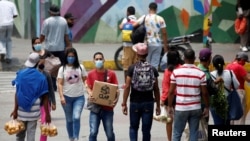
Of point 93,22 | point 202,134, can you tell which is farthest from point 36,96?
point 93,22

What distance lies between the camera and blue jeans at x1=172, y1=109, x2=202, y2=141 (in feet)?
44.8

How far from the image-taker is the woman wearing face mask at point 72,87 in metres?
15.2

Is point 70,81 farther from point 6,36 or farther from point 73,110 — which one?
point 6,36

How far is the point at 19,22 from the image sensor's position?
28578mm

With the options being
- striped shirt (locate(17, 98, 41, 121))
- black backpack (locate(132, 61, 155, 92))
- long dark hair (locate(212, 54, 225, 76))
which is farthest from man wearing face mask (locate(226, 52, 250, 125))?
striped shirt (locate(17, 98, 41, 121))

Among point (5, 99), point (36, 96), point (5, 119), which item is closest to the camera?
point (36, 96)

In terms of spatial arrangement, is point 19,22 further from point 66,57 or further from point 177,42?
point 66,57

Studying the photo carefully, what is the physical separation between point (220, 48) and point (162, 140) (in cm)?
1196

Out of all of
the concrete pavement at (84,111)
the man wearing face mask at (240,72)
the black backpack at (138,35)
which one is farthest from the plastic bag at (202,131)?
the black backpack at (138,35)

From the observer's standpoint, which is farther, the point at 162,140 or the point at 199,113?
the point at 162,140

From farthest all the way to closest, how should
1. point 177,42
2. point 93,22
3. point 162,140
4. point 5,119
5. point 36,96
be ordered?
point 93,22
point 177,42
point 5,119
point 162,140
point 36,96

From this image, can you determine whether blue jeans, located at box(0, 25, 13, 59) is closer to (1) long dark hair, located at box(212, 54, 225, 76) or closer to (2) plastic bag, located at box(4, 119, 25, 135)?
(1) long dark hair, located at box(212, 54, 225, 76)

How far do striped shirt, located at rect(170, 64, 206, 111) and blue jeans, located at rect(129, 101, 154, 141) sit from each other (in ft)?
2.41

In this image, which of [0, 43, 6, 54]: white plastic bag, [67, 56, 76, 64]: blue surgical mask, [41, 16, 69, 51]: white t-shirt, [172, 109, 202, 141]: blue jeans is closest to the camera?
[172, 109, 202, 141]: blue jeans
